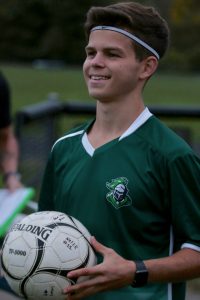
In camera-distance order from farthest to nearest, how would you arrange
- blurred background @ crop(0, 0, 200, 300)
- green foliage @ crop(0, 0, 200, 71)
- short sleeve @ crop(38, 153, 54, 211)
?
green foliage @ crop(0, 0, 200, 71) → blurred background @ crop(0, 0, 200, 300) → short sleeve @ crop(38, 153, 54, 211)

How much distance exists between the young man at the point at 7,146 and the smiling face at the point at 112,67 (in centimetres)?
263

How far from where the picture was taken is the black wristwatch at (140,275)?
2.69 metres

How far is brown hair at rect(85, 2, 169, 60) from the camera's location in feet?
9.57

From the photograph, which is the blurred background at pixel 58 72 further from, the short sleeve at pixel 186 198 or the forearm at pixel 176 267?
the forearm at pixel 176 267

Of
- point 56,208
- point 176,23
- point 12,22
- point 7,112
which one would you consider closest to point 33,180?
point 7,112

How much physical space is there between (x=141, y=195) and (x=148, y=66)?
501 mm

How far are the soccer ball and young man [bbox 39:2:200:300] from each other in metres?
0.06

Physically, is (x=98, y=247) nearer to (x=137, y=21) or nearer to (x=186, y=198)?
(x=186, y=198)

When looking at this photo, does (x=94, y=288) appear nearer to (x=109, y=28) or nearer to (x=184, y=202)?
(x=184, y=202)

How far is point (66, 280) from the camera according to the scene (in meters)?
2.73

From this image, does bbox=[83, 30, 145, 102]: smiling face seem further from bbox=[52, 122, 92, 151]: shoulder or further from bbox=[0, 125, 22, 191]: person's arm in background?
bbox=[0, 125, 22, 191]: person's arm in background

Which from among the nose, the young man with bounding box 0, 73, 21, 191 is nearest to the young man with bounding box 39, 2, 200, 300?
the nose

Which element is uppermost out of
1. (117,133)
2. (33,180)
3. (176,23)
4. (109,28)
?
(176,23)

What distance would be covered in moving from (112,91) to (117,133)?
174mm
